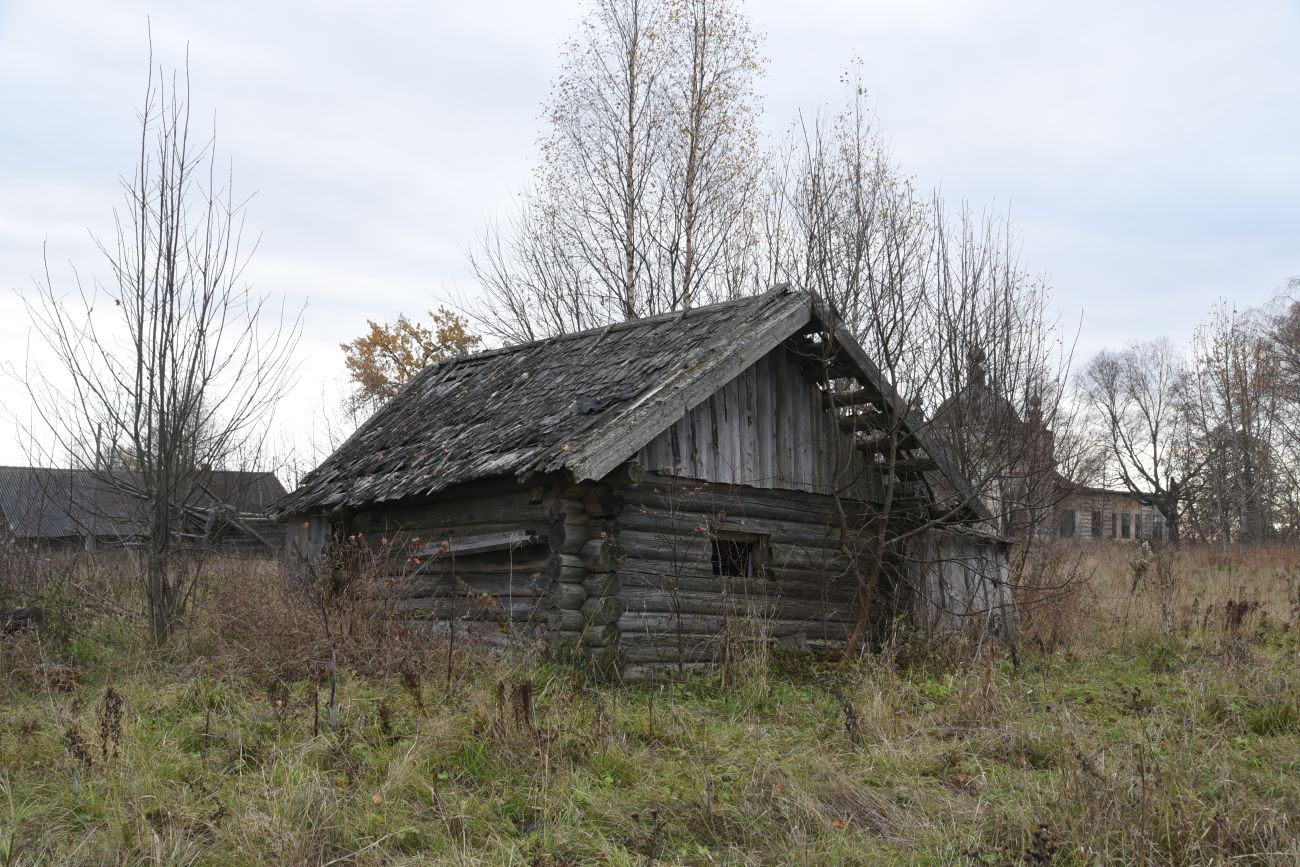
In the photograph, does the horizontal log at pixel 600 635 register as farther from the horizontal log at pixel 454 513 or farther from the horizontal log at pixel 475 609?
the horizontal log at pixel 454 513

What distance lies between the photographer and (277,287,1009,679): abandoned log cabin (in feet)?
30.1

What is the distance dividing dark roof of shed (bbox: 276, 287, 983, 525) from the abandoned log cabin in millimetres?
29

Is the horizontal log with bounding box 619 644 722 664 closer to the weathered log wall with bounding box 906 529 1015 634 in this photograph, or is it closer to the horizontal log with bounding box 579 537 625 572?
the horizontal log with bounding box 579 537 625 572

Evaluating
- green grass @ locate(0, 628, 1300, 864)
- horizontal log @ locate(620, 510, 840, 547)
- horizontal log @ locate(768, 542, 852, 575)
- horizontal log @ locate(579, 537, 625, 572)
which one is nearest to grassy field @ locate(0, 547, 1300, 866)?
green grass @ locate(0, 628, 1300, 864)

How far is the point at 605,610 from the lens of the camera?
910 centimetres

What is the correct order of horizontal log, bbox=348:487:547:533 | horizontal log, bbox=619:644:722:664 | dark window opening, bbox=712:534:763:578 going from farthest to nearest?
1. dark window opening, bbox=712:534:763:578
2. horizontal log, bbox=348:487:547:533
3. horizontal log, bbox=619:644:722:664

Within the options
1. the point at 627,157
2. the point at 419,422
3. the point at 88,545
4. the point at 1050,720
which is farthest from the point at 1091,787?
the point at 627,157

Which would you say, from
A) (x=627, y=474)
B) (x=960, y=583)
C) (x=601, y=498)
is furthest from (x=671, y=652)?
(x=960, y=583)

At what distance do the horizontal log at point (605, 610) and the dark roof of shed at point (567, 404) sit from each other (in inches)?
51.9

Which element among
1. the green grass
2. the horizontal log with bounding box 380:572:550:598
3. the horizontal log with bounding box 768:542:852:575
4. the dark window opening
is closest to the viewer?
the green grass

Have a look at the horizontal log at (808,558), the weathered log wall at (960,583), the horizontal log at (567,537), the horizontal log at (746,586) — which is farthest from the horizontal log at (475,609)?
the weathered log wall at (960,583)

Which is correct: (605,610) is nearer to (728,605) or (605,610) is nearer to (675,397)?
(728,605)

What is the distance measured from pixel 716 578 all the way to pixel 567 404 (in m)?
2.16

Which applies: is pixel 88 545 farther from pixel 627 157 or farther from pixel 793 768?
pixel 627 157
